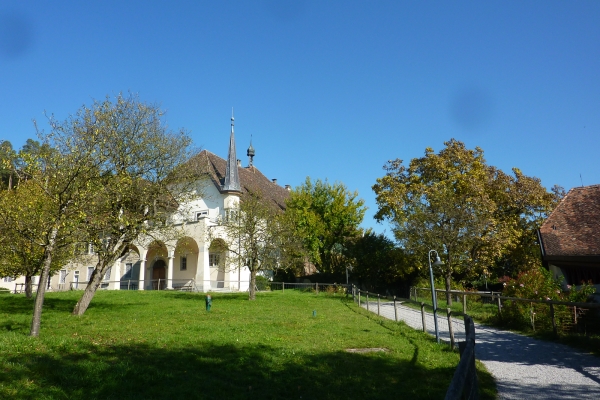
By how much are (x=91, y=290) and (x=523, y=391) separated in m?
14.8

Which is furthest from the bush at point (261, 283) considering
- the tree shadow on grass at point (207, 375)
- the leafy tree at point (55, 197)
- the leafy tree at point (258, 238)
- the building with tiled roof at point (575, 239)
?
the tree shadow on grass at point (207, 375)

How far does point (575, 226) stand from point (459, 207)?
841cm

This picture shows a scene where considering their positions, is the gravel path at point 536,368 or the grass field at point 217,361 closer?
the grass field at point 217,361

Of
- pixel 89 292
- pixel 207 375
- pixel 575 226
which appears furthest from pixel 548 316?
pixel 89 292

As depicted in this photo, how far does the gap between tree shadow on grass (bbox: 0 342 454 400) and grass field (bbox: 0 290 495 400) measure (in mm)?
16

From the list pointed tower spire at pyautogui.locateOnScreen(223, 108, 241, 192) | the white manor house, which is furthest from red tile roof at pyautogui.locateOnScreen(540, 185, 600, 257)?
pointed tower spire at pyautogui.locateOnScreen(223, 108, 241, 192)

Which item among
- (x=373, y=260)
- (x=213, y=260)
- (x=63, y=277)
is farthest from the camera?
(x=63, y=277)

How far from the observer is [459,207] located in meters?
28.5

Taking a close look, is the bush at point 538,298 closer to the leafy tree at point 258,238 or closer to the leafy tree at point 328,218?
the leafy tree at point 258,238

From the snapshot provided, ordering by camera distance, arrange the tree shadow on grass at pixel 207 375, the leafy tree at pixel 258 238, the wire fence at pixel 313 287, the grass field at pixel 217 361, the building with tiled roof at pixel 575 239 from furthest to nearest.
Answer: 1. the wire fence at pixel 313 287
2. the leafy tree at pixel 258 238
3. the building with tiled roof at pixel 575 239
4. the grass field at pixel 217 361
5. the tree shadow on grass at pixel 207 375

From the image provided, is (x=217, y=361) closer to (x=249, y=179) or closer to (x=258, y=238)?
(x=258, y=238)

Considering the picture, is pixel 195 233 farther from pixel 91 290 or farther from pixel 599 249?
pixel 599 249

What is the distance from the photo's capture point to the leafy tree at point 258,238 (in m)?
27.4

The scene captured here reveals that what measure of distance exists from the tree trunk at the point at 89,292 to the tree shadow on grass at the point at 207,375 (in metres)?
7.54
